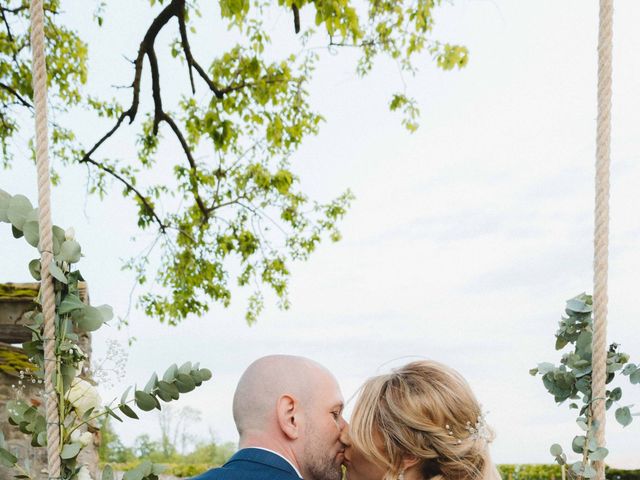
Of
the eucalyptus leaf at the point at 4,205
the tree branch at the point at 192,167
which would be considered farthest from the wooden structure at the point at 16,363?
the eucalyptus leaf at the point at 4,205

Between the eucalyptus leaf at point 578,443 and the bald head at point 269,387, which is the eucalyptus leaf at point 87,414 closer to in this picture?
the bald head at point 269,387

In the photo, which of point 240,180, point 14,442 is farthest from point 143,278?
point 14,442

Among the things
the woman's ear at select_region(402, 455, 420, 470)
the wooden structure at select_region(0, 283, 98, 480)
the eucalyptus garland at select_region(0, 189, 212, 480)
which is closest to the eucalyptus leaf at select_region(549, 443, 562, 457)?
the woman's ear at select_region(402, 455, 420, 470)

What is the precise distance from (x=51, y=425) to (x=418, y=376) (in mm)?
968

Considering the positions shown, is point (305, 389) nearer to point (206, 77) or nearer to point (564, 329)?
point (564, 329)

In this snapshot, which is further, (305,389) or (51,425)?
(305,389)

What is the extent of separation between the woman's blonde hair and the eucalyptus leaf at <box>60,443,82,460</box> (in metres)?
0.74

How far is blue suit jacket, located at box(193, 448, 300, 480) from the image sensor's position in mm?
1806

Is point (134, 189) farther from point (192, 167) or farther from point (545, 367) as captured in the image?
point (545, 367)

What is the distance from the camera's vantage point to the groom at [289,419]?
1.92 meters

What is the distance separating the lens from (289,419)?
6.38 feet

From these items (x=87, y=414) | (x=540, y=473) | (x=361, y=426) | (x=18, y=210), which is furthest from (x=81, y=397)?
(x=540, y=473)

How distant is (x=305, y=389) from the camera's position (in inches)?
78.2

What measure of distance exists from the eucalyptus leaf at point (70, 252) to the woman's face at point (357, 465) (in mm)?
888
